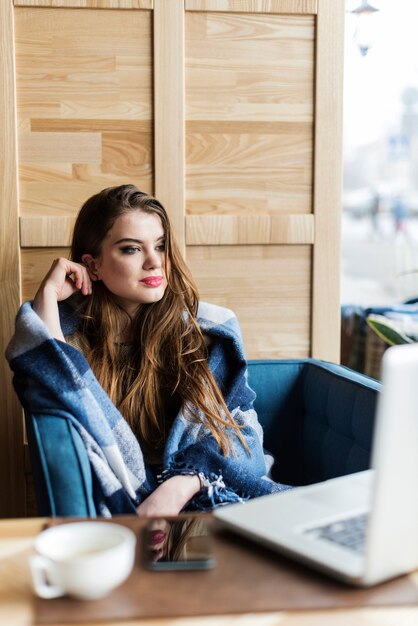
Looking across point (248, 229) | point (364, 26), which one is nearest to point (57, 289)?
point (248, 229)

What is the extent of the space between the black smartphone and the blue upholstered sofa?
17.3 inches

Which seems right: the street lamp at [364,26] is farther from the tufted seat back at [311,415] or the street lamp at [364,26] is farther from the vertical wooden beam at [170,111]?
the tufted seat back at [311,415]

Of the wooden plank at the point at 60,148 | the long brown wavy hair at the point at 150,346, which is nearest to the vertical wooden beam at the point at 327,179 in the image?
the long brown wavy hair at the point at 150,346

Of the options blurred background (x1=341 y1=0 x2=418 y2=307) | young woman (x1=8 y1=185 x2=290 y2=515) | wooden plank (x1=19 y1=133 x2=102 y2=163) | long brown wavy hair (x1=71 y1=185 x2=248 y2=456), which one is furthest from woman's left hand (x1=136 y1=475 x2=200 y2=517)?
blurred background (x1=341 y1=0 x2=418 y2=307)

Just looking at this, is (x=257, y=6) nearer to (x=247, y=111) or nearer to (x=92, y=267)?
(x=247, y=111)

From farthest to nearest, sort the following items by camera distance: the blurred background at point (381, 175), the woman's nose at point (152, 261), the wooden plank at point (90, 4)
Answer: the blurred background at point (381, 175), the wooden plank at point (90, 4), the woman's nose at point (152, 261)

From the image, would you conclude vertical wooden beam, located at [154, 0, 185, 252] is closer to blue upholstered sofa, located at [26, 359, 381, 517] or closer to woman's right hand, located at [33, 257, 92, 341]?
woman's right hand, located at [33, 257, 92, 341]

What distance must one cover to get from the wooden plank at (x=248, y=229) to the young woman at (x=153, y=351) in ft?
0.85

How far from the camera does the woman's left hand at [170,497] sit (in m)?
1.75

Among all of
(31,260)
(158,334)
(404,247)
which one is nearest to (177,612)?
(158,334)

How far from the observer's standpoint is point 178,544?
1027mm

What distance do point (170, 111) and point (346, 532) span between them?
1.54 m

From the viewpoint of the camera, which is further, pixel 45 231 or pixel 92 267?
pixel 45 231

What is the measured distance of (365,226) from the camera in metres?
5.76
